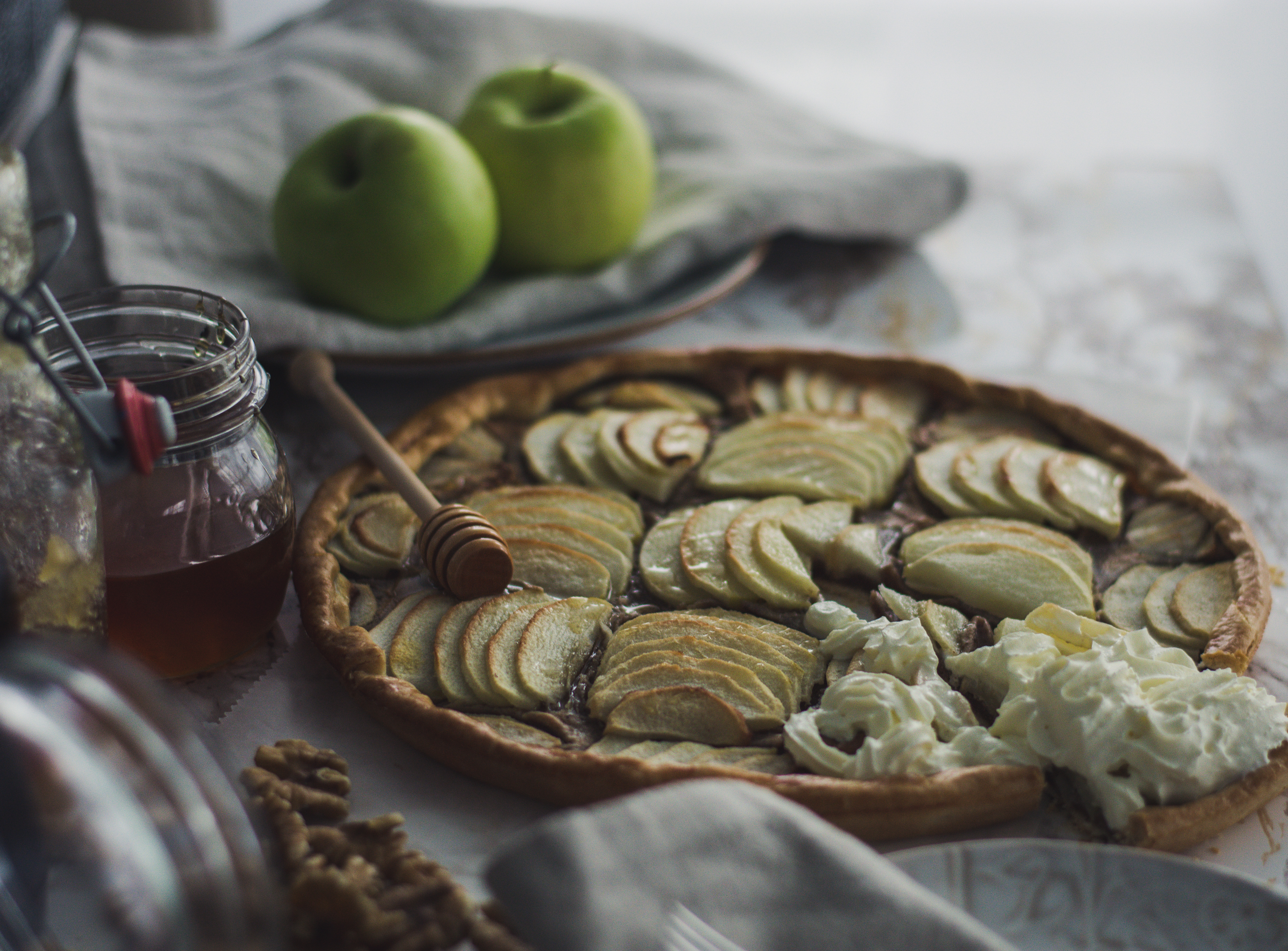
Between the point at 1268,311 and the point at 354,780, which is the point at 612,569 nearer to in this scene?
the point at 354,780

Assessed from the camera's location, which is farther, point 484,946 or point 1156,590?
point 1156,590

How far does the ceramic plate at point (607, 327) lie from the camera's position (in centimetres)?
222

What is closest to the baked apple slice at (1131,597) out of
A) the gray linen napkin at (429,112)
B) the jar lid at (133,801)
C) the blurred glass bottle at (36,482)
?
the gray linen napkin at (429,112)

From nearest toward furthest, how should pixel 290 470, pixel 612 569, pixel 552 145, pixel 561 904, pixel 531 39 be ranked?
Result: pixel 561 904 → pixel 612 569 → pixel 290 470 → pixel 552 145 → pixel 531 39

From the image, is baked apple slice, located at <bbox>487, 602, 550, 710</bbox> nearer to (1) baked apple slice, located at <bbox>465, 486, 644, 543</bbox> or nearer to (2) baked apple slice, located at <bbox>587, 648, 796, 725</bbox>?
(2) baked apple slice, located at <bbox>587, 648, 796, 725</bbox>

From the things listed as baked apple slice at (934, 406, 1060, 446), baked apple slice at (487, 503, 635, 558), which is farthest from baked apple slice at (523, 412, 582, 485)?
baked apple slice at (934, 406, 1060, 446)

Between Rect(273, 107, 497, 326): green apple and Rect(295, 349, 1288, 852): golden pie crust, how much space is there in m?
0.30

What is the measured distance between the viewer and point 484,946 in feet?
3.74

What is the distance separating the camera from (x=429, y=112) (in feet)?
9.41

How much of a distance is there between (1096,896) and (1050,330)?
1795mm

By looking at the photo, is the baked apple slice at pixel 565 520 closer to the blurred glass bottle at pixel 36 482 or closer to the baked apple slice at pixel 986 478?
the baked apple slice at pixel 986 478

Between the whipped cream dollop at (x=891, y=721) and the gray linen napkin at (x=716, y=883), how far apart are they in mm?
229

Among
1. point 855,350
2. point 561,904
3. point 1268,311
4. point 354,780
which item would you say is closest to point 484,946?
point 561,904

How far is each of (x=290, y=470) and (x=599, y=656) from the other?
2.69 ft
